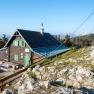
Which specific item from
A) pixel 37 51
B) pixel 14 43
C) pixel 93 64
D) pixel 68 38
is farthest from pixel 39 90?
pixel 68 38

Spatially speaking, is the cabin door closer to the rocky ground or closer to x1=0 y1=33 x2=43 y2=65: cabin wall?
x1=0 y1=33 x2=43 y2=65: cabin wall

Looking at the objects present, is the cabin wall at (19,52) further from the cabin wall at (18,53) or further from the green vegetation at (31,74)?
the green vegetation at (31,74)

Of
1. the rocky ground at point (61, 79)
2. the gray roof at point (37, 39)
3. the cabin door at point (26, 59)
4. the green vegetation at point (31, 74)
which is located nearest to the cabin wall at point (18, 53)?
the cabin door at point (26, 59)

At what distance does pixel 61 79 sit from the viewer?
2039 cm

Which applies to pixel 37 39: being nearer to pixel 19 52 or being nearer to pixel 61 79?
pixel 19 52

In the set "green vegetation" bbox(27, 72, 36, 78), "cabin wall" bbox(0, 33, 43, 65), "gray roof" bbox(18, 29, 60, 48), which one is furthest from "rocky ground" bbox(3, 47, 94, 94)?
"gray roof" bbox(18, 29, 60, 48)

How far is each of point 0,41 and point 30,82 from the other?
39.3 m

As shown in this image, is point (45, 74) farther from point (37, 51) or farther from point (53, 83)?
point (37, 51)

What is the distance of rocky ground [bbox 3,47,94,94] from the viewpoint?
58.7 ft

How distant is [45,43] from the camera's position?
45.6 metres

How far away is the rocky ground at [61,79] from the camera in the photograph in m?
17.9

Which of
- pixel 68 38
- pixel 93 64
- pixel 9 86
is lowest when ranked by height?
pixel 9 86

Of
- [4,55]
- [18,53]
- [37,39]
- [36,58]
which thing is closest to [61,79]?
[36,58]

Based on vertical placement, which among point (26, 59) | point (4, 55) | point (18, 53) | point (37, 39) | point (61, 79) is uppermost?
point (37, 39)
